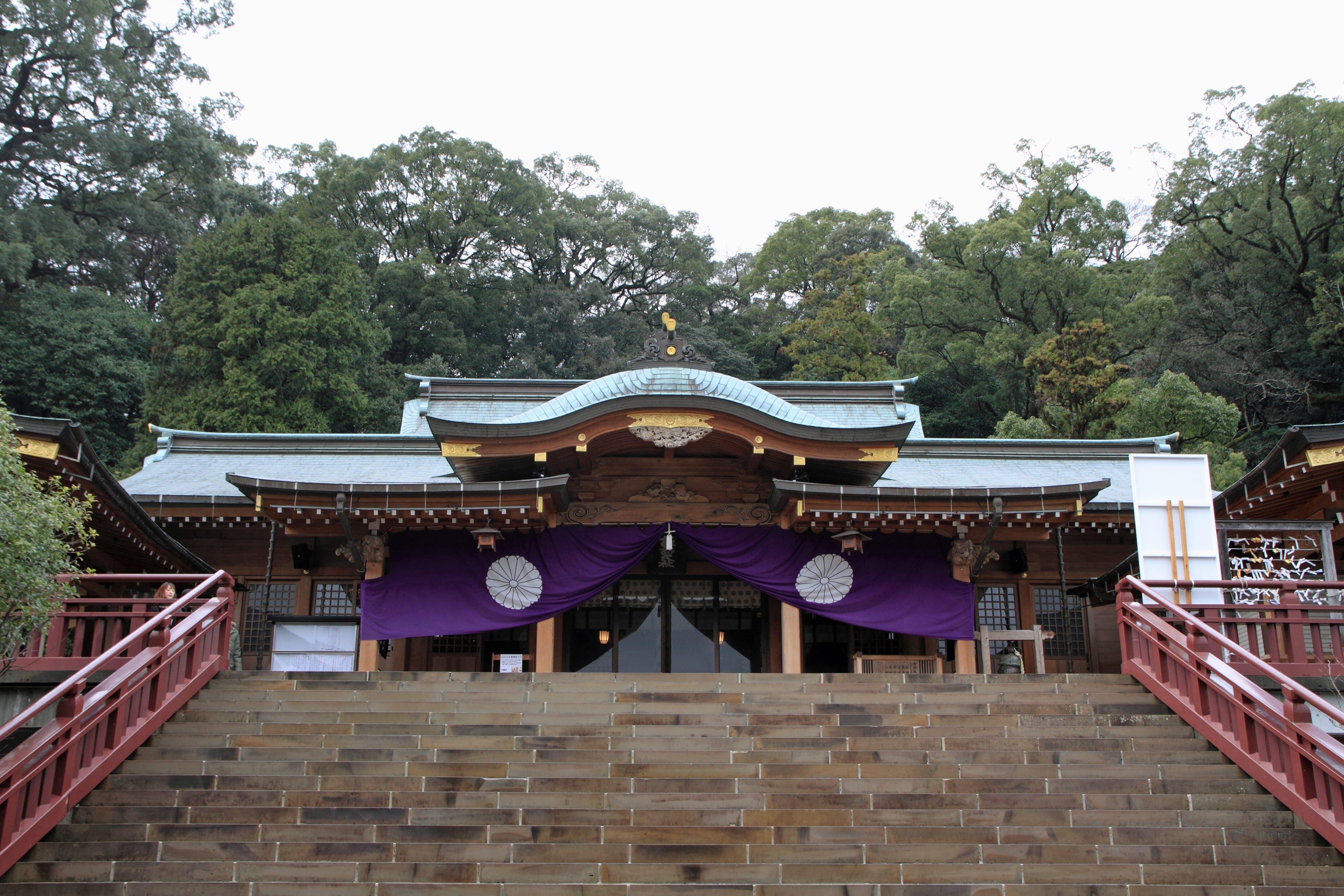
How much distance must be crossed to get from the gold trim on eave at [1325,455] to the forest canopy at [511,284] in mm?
11363

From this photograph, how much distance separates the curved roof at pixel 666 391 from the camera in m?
13.9

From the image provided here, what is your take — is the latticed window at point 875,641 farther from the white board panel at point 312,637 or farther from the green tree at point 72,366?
the green tree at point 72,366

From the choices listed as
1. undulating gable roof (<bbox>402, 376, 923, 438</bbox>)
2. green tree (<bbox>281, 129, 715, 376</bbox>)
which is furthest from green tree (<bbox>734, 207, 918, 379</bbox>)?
undulating gable roof (<bbox>402, 376, 923, 438</bbox>)

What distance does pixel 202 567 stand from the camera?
15.0m

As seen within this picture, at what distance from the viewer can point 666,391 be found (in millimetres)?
13844

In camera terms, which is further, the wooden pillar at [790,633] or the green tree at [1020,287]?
the green tree at [1020,287]

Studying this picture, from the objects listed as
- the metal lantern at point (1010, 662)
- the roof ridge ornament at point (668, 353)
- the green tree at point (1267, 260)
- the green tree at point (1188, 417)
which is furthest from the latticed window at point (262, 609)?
the green tree at point (1267, 260)

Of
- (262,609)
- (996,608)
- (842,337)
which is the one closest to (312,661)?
(262,609)

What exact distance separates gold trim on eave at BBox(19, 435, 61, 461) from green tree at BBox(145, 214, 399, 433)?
1916 cm

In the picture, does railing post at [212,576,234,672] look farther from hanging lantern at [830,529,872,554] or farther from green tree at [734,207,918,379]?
green tree at [734,207,918,379]

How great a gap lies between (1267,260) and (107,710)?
112 feet

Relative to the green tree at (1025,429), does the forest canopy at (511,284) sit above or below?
above

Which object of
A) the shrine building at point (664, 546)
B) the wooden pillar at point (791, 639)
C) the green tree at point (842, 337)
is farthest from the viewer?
the green tree at point (842, 337)

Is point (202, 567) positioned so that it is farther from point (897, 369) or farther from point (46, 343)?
point (897, 369)
